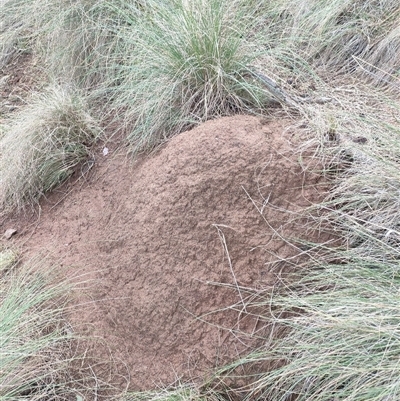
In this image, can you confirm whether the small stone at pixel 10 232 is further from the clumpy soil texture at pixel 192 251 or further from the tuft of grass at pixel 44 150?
the clumpy soil texture at pixel 192 251

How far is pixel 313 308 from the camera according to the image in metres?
1.95

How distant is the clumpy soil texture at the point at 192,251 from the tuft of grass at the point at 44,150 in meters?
0.71

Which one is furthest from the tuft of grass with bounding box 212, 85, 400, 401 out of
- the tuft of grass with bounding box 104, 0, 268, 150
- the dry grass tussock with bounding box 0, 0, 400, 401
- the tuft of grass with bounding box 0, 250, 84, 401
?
the tuft of grass with bounding box 0, 250, 84, 401

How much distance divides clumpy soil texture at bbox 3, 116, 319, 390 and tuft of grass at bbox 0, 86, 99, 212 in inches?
28.1

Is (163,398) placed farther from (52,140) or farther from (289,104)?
(52,140)

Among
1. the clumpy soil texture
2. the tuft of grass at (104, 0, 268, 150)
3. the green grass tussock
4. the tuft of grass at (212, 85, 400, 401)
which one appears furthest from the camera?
the green grass tussock

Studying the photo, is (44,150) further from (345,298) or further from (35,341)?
(345,298)

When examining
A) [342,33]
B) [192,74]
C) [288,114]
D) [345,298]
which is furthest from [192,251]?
[342,33]

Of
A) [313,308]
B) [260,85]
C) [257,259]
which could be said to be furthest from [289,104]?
[313,308]

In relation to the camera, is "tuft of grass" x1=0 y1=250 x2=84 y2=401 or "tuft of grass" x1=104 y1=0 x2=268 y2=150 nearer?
"tuft of grass" x1=0 y1=250 x2=84 y2=401

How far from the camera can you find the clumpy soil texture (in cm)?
217

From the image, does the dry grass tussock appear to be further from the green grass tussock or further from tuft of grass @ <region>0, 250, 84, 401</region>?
tuft of grass @ <region>0, 250, 84, 401</region>

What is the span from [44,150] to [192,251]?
4.31 ft

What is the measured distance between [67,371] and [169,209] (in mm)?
794
